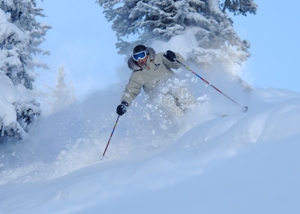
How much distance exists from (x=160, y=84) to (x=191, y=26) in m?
4.24

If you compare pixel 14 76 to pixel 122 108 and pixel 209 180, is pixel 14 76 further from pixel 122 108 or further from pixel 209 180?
pixel 209 180

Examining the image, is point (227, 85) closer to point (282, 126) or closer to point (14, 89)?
point (14, 89)

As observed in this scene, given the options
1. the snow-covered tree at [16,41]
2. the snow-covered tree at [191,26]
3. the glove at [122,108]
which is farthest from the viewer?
the snow-covered tree at [191,26]

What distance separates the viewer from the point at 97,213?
322 cm

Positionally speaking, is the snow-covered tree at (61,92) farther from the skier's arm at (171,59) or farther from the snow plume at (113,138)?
the skier's arm at (171,59)

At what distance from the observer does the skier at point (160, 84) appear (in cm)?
869

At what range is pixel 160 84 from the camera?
29.3 feet

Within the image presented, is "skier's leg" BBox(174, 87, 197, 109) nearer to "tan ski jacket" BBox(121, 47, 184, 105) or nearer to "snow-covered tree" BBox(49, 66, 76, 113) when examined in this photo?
"tan ski jacket" BBox(121, 47, 184, 105)

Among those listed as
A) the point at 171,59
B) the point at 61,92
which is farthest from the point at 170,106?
the point at 61,92

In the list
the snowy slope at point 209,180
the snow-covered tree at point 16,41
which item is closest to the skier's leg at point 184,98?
the snowy slope at point 209,180

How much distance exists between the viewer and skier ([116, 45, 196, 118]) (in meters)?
8.69

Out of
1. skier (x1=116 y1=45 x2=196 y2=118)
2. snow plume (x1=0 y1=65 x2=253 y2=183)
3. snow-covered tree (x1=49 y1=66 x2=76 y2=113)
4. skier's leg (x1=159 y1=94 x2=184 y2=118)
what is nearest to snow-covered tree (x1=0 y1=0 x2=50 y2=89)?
snow plume (x1=0 y1=65 x2=253 y2=183)

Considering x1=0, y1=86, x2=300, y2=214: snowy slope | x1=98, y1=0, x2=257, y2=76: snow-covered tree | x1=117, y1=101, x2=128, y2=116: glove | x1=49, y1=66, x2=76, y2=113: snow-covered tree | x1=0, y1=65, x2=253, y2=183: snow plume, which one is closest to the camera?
x1=0, y1=86, x2=300, y2=214: snowy slope

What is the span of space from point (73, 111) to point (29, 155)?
5.01 meters
